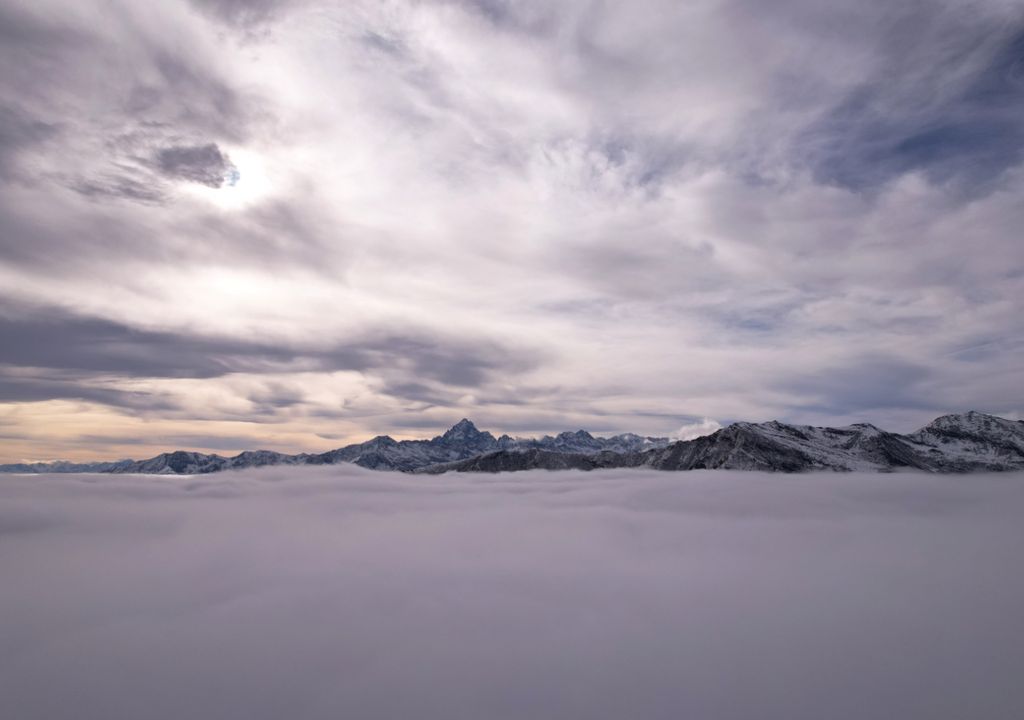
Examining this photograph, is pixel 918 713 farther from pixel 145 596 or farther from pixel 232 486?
pixel 232 486

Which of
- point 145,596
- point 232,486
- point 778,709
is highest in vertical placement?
point 232,486

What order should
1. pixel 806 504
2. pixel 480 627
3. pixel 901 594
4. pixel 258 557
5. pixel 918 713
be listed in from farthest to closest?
pixel 806 504 < pixel 258 557 < pixel 901 594 < pixel 480 627 < pixel 918 713

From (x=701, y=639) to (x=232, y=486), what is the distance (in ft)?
171

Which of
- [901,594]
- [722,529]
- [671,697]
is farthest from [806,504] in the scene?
[671,697]

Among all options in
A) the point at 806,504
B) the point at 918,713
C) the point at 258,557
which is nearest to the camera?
the point at 918,713

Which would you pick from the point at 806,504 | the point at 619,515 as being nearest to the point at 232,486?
the point at 619,515

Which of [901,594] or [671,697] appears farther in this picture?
[901,594]

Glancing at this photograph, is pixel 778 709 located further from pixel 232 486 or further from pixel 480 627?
pixel 232 486

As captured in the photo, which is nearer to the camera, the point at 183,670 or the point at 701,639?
the point at 183,670

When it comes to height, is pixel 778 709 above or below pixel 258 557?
below

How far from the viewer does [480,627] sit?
2686cm

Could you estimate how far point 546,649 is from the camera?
80.7 feet

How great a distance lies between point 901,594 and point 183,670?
126 ft

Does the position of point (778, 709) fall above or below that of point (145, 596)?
below
